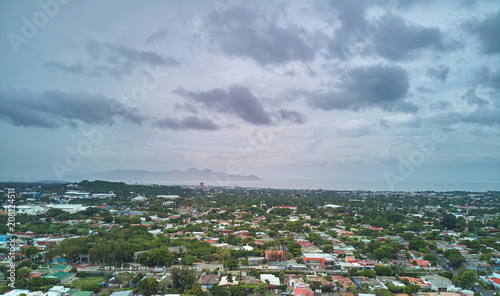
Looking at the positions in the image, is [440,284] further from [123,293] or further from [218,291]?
[123,293]

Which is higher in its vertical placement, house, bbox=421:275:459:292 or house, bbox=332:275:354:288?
Result: house, bbox=421:275:459:292

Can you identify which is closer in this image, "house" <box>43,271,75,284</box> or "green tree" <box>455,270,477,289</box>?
"green tree" <box>455,270,477,289</box>

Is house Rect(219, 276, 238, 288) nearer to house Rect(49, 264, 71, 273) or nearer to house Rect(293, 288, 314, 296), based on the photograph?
house Rect(293, 288, 314, 296)

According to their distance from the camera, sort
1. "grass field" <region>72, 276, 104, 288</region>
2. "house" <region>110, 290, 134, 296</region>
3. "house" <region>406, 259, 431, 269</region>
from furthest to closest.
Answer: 1. "house" <region>406, 259, 431, 269</region>
2. "grass field" <region>72, 276, 104, 288</region>
3. "house" <region>110, 290, 134, 296</region>

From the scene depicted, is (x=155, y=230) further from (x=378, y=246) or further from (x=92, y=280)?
(x=378, y=246)

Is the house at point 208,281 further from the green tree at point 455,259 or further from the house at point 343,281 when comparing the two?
the green tree at point 455,259

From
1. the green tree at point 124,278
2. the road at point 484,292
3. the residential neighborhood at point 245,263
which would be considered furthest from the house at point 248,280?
the road at point 484,292

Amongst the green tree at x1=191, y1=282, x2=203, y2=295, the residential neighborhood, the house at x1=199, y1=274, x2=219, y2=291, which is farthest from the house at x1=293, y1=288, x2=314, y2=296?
the green tree at x1=191, y1=282, x2=203, y2=295

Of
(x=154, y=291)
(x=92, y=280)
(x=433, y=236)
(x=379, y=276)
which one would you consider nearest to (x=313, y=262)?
(x=379, y=276)

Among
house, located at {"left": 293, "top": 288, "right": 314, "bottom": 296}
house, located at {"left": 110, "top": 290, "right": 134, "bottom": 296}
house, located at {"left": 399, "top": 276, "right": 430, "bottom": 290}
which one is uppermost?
house, located at {"left": 399, "top": 276, "right": 430, "bottom": 290}
